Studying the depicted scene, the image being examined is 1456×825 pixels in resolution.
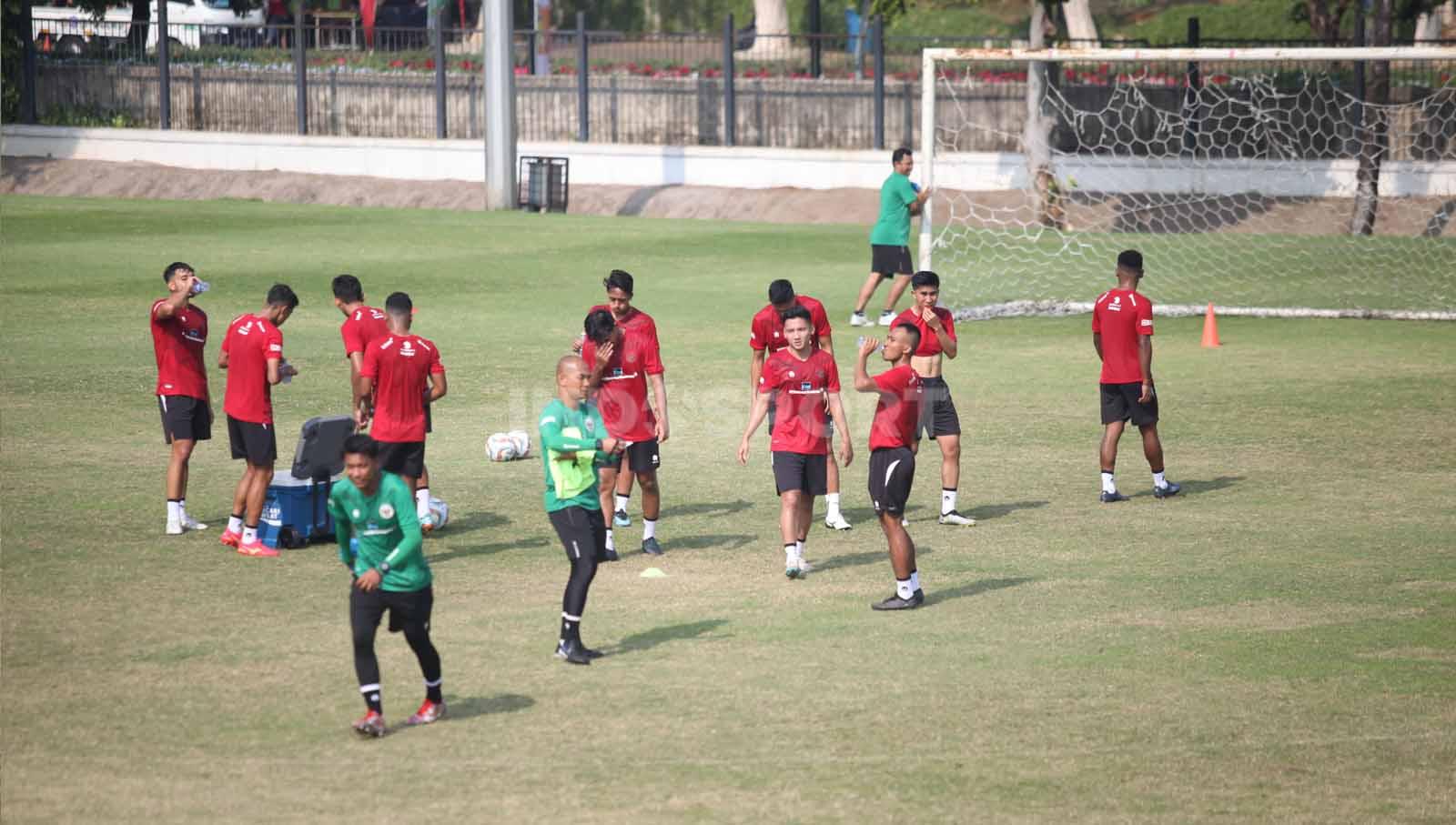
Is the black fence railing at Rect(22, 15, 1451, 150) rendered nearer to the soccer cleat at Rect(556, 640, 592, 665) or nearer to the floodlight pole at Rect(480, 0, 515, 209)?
the floodlight pole at Rect(480, 0, 515, 209)

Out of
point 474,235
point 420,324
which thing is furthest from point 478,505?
point 474,235

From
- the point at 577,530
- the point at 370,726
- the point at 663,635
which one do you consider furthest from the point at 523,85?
the point at 370,726

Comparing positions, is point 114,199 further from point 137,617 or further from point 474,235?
point 137,617

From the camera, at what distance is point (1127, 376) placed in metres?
14.3

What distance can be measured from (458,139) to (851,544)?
34367mm

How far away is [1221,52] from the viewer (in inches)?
920

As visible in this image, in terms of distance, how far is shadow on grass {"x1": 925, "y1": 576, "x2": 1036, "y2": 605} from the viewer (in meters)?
11.2

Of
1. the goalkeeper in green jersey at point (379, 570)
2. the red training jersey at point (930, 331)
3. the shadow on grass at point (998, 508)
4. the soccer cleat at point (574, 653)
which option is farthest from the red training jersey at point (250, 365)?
the shadow on grass at point (998, 508)

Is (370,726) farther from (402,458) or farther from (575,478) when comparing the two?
(402,458)

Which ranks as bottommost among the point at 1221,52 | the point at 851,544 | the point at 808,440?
the point at 851,544

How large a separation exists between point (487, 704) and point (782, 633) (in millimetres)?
2024

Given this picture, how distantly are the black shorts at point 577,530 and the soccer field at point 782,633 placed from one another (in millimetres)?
621

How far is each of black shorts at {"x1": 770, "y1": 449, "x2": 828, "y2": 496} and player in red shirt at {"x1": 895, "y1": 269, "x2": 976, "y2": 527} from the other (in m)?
1.65

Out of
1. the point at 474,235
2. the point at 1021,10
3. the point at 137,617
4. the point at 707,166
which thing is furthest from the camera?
the point at 1021,10
